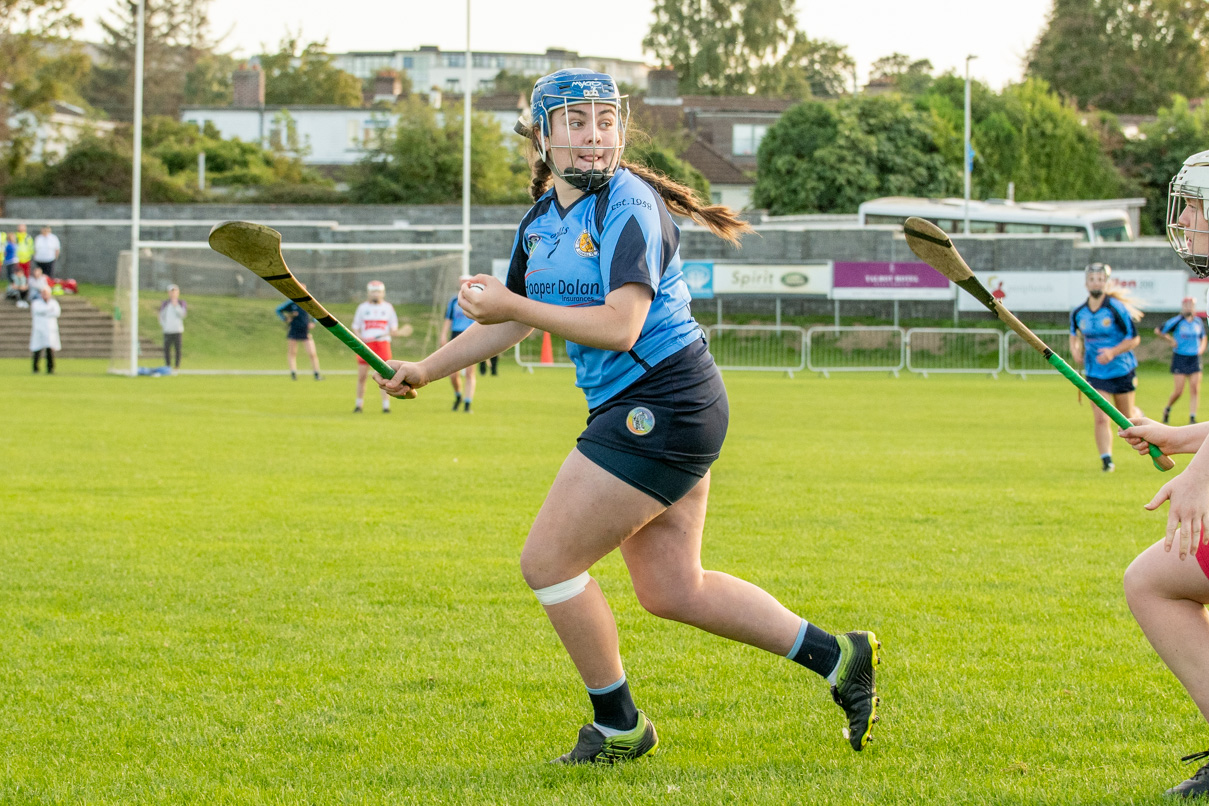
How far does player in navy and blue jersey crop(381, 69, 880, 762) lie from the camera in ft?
11.9

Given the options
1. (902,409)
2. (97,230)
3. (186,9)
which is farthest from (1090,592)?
(186,9)

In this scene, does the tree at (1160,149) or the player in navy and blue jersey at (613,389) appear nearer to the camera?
the player in navy and blue jersey at (613,389)

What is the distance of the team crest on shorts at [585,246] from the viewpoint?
12.3 feet

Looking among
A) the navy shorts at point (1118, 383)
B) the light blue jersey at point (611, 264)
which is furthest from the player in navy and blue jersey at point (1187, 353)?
the light blue jersey at point (611, 264)

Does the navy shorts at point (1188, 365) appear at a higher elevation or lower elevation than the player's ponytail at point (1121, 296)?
lower

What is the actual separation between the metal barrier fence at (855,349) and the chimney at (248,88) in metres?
48.6

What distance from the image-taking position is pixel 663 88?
240 feet

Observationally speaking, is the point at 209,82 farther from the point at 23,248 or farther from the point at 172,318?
the point at 172,318

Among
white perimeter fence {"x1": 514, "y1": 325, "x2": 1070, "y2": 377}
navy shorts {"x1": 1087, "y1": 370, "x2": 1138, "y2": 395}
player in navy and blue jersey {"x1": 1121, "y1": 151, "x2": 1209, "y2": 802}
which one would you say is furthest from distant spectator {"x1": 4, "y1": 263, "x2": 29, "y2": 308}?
player in navy and blue jersey {"x1": 1121, "y1": 151, "x2": 1209, "y2": 802}

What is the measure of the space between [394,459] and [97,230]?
3464 centimetres

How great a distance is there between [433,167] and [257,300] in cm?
2014

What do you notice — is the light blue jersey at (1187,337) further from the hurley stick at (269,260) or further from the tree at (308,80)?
the tree at (308,80)

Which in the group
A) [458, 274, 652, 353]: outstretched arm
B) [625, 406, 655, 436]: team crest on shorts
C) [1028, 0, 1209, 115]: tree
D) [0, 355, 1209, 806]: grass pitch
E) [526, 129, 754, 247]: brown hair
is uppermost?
[1028, 0, 1209, 115]: tree

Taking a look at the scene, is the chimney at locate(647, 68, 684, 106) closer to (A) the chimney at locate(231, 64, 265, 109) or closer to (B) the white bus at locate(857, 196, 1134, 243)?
(A) the chimney at locate(231, 64, 265, 109)
